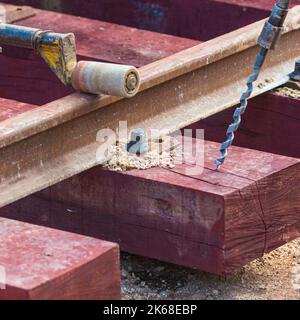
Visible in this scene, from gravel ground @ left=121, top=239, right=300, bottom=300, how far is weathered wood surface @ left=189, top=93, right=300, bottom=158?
83 cm

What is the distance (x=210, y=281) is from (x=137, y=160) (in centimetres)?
58

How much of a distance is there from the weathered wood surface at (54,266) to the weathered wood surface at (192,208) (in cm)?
62

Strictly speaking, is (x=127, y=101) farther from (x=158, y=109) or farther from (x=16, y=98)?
(x=16, y=98)

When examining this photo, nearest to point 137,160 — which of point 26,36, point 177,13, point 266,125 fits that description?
point 26,36

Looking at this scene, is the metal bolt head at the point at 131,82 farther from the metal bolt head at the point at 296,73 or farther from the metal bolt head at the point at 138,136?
the metal bolt head at the point at 296,73

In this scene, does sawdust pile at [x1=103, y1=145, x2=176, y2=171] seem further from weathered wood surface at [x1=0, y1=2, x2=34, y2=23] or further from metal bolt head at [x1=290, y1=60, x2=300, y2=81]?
weathered wood surface at [x1=0, y1=2, x2=34, y2=23]

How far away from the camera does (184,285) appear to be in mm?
5484

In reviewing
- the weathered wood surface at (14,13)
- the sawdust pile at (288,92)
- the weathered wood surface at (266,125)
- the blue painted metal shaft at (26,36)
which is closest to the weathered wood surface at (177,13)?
the weathered wood surface at (14,13)

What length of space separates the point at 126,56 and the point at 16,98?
24.3 inches

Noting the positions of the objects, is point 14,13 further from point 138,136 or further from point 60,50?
point 138,136

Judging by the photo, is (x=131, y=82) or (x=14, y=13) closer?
(x=131, y=82)

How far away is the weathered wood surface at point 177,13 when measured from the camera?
25.0 ft

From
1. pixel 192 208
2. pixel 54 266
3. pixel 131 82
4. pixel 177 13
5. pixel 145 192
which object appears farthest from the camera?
pixel 177 13

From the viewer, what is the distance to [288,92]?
6.52m
